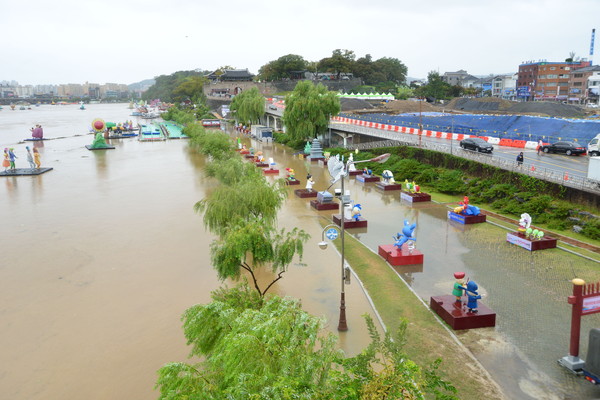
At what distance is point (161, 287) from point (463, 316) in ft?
34.5

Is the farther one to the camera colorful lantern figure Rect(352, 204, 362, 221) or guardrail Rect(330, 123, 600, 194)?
guardrail Rect(330, 123, 600, 194)

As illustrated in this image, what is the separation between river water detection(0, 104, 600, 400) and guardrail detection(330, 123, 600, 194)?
5.32 metres

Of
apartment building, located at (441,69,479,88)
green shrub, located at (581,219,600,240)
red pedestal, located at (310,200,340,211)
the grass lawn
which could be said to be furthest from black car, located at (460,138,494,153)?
apartment building, located at (441,69,479,88)

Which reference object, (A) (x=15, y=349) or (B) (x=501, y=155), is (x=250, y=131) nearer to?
(B) (x=501, y=155)

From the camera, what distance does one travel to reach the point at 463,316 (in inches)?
536

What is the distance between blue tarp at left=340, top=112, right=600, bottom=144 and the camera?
132 feet

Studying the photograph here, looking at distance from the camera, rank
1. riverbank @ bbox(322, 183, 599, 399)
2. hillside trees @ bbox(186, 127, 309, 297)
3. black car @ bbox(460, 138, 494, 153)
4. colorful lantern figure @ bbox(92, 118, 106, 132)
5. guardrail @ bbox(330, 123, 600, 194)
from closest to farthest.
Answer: riverbank @ bbox(322, 183, 599, 399)
hillside trees @ bbox(186, 127, 309, 297)
guardrail @ bbox(330, 123, 600, 194)
black car @ bbox(460, 138, 494, 153)
colorful lantern figure @ bbox(92, 118, 106, 132)

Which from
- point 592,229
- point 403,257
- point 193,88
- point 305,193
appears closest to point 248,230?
point 403,257

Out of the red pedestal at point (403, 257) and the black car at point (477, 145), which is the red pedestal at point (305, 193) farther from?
the black car at point (477, 145)

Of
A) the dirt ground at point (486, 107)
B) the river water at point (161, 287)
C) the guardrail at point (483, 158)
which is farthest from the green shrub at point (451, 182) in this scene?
the dirt ground at point (486, 107)

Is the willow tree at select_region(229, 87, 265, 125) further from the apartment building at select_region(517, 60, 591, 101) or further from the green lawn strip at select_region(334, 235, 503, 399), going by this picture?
the apartment building at select_region(517, 60, 591, 101)

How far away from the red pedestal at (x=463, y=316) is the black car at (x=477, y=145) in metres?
24.2

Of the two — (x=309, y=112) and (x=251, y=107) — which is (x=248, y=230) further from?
(x=251, y=107)

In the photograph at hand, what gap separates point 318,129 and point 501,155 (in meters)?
21.1
